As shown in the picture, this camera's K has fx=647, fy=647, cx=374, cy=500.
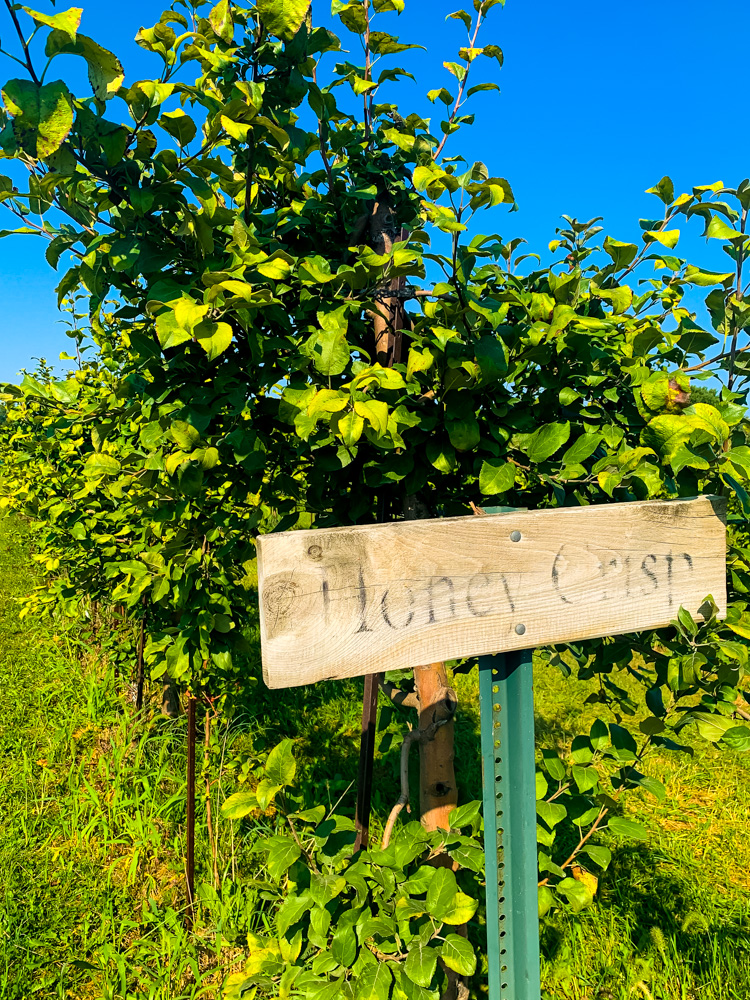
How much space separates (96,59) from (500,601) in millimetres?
953

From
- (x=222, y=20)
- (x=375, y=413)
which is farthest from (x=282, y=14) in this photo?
(x=375, y=413)

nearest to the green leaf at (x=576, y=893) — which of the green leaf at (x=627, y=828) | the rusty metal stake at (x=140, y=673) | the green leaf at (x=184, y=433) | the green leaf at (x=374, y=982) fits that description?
the green leaf at (x=627, y=828)

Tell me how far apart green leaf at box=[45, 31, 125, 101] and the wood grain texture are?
620 mm

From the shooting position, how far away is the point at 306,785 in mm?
3107

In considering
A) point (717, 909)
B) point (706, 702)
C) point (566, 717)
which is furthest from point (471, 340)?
point (566, 717)

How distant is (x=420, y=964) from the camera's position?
3.83 ft

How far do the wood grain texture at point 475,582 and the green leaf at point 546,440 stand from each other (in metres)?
0.17

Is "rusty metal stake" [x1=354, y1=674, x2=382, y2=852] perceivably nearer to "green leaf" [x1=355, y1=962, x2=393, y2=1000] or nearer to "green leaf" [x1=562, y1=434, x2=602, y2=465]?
"green leaf" [x1=355, y1=962, x2=393, y2=1000]

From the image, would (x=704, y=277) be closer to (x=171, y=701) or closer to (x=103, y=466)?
(x=103, y=466)

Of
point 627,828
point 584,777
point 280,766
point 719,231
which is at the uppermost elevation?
point 719,231

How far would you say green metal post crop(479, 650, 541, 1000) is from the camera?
119cm

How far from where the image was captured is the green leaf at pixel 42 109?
0.76m

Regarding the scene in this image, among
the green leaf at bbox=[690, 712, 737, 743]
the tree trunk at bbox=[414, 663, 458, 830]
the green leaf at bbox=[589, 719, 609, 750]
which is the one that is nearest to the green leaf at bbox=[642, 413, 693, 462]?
the green leaf at bbox=[690, 712, 737, 743]

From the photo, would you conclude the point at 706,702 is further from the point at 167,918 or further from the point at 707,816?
the point at 707,816
